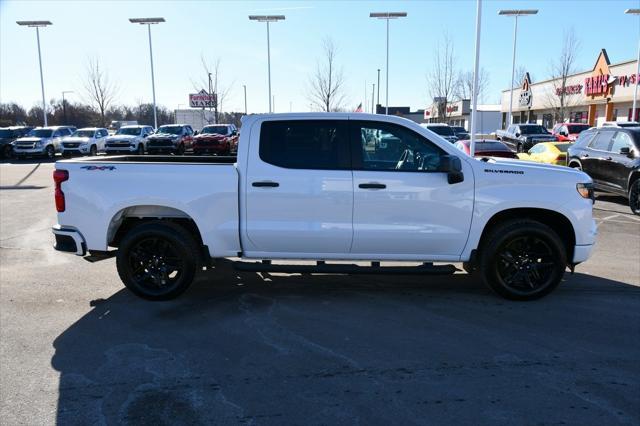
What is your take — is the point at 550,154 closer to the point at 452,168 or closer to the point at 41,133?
the point at 452,168

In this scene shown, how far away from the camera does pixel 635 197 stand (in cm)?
1083

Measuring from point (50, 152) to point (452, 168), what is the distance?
96.5 feet

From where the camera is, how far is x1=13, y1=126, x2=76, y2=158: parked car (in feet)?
90.6

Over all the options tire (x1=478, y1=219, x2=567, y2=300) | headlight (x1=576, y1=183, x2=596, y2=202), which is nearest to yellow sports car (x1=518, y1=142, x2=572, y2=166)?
headlight (x1=576, y1=183, x2=596, y2=202)

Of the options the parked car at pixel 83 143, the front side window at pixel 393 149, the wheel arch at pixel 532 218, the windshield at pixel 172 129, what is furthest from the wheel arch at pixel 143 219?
the parked car at pixel 83 143

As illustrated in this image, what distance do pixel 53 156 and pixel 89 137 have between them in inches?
91.2

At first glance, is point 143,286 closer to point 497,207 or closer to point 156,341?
point 156,341

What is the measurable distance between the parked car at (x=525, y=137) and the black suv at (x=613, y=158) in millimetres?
13663

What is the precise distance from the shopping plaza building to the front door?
110 ft

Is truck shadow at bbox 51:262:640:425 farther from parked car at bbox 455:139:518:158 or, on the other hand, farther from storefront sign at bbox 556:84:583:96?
storefront sign at bbox 556:84:583:96

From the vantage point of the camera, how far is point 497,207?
5.14 metres

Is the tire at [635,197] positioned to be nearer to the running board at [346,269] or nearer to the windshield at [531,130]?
the running board at [346,269]

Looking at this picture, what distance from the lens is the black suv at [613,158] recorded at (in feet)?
35.7

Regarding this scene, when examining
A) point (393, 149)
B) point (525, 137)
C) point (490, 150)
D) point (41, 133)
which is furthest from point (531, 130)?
point (41, 133)
